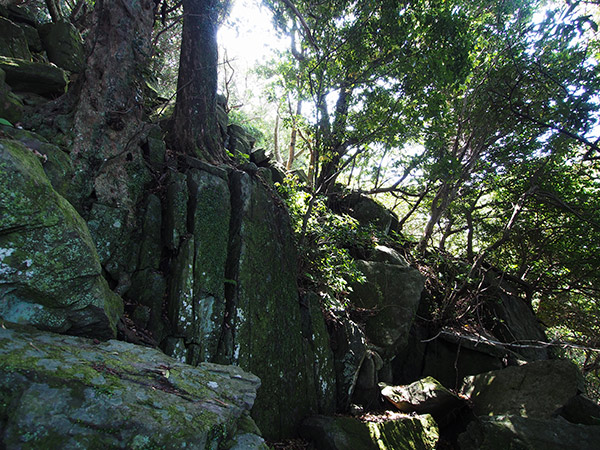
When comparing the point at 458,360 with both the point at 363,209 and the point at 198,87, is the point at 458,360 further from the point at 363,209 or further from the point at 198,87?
the point at 198,87

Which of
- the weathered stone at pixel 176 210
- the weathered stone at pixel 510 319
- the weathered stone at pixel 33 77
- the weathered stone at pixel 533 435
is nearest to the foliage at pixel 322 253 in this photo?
Result: the weathered stone at pixel 176 210

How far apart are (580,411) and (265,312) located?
7731 millimetres

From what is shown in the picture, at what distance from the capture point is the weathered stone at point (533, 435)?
5559mm

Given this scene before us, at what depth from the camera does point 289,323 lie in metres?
6.44

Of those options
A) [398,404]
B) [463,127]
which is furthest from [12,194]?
[463,127]

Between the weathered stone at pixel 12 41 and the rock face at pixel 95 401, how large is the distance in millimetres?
6745

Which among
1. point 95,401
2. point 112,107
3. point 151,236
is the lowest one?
point 95,401

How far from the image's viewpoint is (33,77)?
5676 mm

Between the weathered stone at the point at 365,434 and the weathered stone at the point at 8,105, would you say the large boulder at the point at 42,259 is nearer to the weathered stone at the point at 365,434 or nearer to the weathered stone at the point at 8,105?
the weathered stone at the point at 8,105

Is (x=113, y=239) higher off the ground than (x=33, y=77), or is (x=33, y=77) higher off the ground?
(x=33, y=77)

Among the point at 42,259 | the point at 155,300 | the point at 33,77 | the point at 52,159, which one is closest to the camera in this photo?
the point at 42,259

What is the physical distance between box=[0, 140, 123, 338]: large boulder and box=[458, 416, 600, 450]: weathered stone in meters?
6.93

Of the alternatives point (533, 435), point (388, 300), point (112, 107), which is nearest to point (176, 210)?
point (112, 107)

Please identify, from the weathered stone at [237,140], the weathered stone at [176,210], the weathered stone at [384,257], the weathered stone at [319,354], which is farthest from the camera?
the weathered stone at [384,257]
